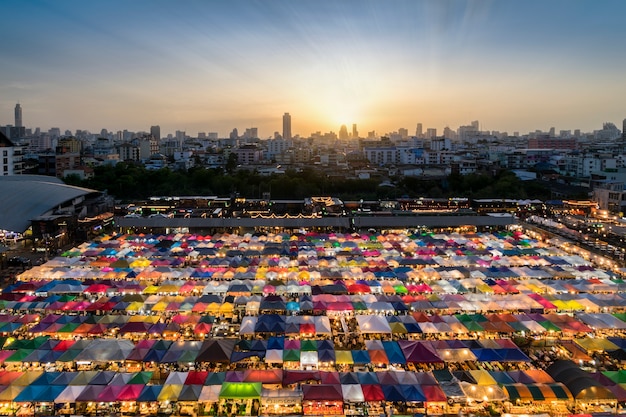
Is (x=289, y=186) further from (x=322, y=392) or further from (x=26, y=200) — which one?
(x=322, y=392)

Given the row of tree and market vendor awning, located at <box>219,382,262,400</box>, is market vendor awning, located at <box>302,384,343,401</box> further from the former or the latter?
the row of tree

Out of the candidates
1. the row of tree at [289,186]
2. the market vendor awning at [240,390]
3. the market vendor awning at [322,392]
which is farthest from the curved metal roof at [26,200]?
the market vendor awning at [322,392]

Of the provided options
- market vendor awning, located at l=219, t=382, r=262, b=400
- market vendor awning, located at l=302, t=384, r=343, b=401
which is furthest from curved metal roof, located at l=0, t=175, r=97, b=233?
market vendor awning, located at l=302, t=384, r=343, b=401

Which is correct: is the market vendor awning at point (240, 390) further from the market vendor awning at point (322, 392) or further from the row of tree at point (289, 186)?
the row of tree at point (289, 186)

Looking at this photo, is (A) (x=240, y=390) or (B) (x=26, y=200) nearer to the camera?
(A) (x=240, y=390)

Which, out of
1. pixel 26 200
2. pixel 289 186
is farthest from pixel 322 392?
pixel 289 186
